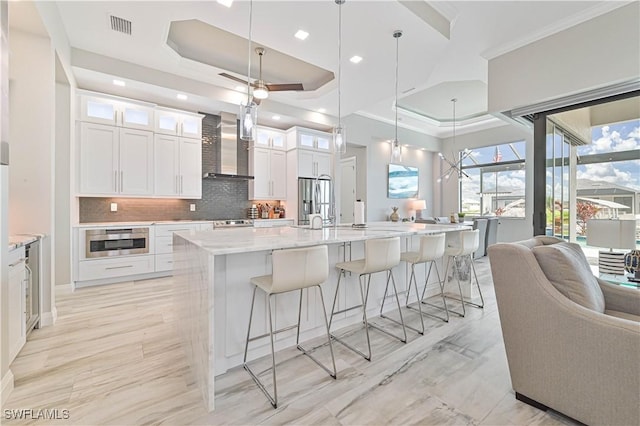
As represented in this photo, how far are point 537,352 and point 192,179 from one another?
5.00 meters

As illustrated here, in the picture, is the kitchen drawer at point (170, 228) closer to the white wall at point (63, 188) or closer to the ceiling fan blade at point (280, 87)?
the white wall at point (63, 188)

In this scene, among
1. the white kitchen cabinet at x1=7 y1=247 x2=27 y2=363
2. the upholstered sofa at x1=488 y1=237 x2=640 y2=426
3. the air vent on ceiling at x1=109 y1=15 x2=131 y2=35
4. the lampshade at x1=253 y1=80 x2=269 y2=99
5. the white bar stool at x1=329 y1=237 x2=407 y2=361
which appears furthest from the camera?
the lampshade at x1=253 y1=80 x2=269 y2=99

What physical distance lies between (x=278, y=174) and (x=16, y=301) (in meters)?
4.25

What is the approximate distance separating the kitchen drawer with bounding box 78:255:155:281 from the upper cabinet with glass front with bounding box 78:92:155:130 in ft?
6.56

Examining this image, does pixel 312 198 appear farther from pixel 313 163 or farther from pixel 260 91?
pixel 260 91

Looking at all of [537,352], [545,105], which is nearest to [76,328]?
[537,352]

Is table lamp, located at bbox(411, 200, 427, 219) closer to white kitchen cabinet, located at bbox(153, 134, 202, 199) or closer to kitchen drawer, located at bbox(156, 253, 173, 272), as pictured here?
white kitchen cabinet, located at bbox(153, 134, 202, 199)

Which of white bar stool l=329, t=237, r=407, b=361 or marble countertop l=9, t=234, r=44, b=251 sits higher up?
marble countertop l=9, t=234, r=44, b=251

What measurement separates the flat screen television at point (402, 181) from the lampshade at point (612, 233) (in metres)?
5.15

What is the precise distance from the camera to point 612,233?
7.98 feet

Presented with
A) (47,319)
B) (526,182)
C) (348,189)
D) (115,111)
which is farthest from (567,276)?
(526,182)

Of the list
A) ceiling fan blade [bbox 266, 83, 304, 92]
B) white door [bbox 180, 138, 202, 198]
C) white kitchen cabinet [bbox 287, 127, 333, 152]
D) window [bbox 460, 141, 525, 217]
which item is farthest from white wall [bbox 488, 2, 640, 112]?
white door [bbox 180, 138, 202, 198]

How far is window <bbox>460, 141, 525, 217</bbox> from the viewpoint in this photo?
7.25 meters

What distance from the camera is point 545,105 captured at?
10.8 feet
